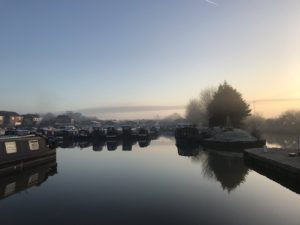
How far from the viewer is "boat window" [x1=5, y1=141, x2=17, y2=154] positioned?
2474cm

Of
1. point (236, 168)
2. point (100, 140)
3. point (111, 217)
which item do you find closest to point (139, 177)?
point (236, 168)

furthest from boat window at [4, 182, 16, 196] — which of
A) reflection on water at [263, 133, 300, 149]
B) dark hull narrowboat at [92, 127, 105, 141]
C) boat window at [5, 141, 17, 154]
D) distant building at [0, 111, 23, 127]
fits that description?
distant building at [0, 111, 23, 127]

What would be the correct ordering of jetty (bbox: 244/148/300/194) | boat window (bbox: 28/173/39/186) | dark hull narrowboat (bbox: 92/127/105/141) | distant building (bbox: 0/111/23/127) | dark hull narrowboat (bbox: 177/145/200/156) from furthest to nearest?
1. distant building (bbox: 0/111/23/127)
2. dark hull narrowboat (bbox: 92/127/105/141)
3. dark hull narrowboat (bbox: 177/145/200/156)
4. boat window (bbox: 28/173/39/186)
5. jetty (bbox: 244/148/300/194)

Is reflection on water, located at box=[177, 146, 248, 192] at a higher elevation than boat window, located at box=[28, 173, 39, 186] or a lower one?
lower

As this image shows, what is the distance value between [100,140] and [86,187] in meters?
44.9

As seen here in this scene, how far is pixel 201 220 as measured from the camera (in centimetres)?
1315

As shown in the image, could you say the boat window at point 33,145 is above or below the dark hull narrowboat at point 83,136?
above

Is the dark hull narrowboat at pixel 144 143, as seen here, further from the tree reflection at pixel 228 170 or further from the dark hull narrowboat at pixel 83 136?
the tree reflection at pixel 228 170

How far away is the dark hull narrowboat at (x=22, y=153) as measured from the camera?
24.2m

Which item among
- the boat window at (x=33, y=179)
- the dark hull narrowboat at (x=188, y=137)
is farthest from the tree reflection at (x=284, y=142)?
the boat window at (x=33, y=179)

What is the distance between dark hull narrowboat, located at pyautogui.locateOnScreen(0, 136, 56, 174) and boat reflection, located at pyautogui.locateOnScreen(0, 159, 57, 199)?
0.46 metres

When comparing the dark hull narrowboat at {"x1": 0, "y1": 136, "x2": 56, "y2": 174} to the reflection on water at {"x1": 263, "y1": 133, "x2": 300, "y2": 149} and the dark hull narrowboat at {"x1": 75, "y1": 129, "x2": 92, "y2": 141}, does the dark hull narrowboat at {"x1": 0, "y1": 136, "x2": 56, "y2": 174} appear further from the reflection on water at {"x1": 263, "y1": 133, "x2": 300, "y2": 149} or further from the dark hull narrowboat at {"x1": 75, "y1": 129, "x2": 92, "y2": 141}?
the dark hull narrowboat at {"x1": 75, "y1": 129, "x2": 92, "y2": 141}

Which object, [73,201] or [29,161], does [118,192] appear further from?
[29,161]

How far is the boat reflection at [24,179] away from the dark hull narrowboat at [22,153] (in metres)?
0.46
